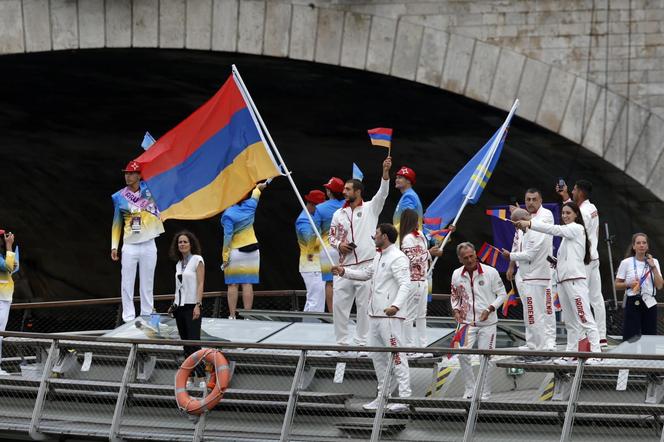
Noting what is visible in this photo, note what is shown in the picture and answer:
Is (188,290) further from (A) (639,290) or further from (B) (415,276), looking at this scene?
(A) (639,290)

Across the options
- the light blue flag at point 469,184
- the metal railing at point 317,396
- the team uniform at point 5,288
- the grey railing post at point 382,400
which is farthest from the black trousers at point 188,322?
the light blue flag at point 469,184

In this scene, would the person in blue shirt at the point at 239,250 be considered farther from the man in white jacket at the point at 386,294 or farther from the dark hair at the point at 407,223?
the man in white jacket at the point at 386,294

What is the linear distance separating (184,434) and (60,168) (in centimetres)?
1837

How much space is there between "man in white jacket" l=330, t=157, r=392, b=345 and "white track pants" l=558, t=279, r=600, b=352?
6.67 feet

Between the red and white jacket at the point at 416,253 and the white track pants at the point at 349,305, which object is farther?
the white track pants at the point at 349,305

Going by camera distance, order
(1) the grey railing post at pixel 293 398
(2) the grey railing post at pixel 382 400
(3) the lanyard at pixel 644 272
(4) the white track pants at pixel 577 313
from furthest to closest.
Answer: (3) the lanyard at pixel 644 272
(4) the white track pants at pixel 577 313
(1) the grey railing post at pixel 293 398
(2) the grey railing post at pixel 382 400

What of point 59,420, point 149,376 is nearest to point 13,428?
point 59,420

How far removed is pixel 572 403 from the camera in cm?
1123

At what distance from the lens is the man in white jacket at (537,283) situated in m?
13.7

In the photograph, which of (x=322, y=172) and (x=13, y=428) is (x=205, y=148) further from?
(x=322, y=172)

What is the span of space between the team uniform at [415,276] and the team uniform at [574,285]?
1.41 meters

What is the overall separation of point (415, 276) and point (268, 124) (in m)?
11.5

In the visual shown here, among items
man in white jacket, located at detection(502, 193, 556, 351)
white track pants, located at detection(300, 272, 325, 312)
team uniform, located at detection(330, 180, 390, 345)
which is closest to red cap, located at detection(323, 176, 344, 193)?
white track pants, located at detection(300, 272, 325, 312)

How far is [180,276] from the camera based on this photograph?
570 inches
